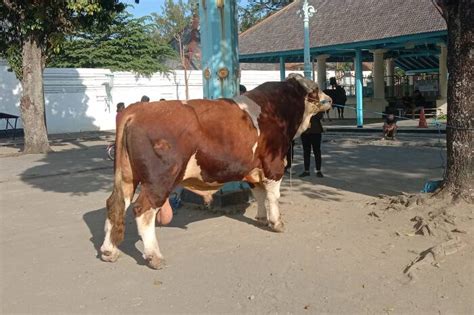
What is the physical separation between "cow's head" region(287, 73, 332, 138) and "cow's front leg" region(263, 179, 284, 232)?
77cm

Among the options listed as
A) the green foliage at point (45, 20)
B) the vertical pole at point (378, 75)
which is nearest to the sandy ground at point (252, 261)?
the green foliage at point (45, 20)

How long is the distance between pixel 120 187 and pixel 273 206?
178cm

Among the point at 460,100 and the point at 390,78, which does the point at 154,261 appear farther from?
the point at 390,78

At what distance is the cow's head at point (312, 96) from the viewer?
6.44 meters

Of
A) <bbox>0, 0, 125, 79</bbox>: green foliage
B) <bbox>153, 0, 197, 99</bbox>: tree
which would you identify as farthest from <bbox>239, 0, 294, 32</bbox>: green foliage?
<bbox>0, 0, 125, 79</bbox>: green foliage

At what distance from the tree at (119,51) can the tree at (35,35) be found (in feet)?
48.0

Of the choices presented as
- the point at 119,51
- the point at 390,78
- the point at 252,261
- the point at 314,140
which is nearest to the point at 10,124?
the point at 119,51

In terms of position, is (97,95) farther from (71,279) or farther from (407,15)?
(71,279)

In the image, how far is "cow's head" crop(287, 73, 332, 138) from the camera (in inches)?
253

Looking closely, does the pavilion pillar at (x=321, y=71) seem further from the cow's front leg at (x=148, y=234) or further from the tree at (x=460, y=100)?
the cow's front leg at (x=148, y=234)

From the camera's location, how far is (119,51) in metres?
33.9

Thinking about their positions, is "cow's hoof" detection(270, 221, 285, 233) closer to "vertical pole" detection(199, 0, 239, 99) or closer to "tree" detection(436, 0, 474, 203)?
"tree" detection(436, 0, 474, 203)

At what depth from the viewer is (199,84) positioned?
114 ft

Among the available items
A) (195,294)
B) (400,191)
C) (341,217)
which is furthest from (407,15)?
(195,294)
